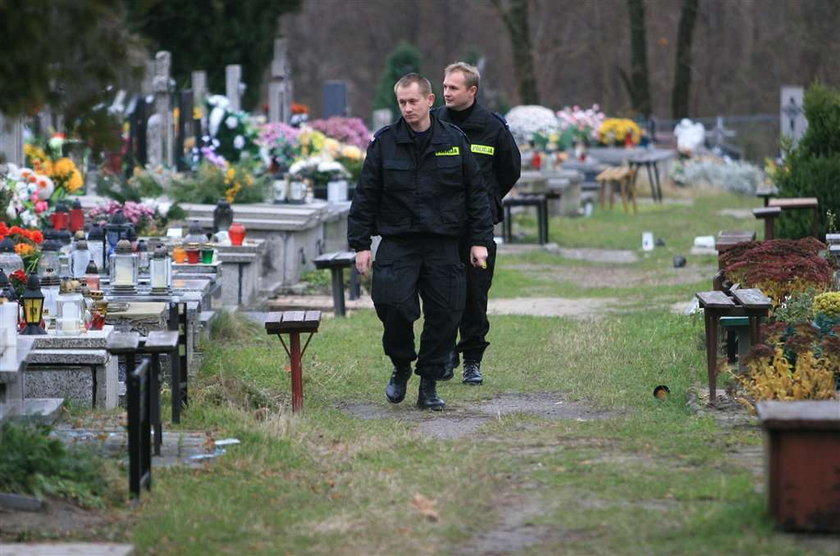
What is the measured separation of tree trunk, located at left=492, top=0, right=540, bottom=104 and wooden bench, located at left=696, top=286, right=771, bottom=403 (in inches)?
1333

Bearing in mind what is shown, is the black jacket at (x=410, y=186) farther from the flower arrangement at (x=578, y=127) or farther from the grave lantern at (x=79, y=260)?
the flower arrangement at (x=578, y=127)

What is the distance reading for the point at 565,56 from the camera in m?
56.2

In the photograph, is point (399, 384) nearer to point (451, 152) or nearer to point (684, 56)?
point (451, 152)

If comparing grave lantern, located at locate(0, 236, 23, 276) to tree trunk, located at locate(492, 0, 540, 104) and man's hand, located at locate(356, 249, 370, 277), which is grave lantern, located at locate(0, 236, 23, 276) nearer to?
man's hand, located at locate(356, 249, 370, 277)

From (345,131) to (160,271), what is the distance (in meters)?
14.2

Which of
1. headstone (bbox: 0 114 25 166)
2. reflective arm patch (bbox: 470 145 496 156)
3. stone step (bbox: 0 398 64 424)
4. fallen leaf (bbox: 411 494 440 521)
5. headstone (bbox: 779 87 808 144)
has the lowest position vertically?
fallen leaf (bbox: 411 494 440 521)

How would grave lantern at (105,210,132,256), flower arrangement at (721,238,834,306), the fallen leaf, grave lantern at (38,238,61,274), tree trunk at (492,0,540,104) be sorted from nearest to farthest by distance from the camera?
1. the fallen leaf
2. grave lantern at (38,238,61,274)
3. flower arrangement at (721,238,834,306)
4. grave lantern at (105,210,132,256)
5. tree trunk at (492,0,540,104)

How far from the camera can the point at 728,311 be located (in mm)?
8898

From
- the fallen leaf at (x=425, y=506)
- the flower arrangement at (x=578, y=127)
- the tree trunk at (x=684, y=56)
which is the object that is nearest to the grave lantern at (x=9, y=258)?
the fallen leaf at (x=425, y=506)

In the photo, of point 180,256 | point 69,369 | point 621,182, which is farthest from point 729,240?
point 621,182

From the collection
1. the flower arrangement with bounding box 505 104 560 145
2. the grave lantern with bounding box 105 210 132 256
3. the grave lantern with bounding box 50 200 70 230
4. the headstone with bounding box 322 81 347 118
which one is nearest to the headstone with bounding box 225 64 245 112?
the headstone with bounding box 322 81 347 118

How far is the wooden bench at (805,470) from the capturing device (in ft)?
20.0

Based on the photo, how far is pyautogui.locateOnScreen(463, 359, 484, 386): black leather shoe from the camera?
10359mm

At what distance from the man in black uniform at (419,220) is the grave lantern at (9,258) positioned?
2.58m
